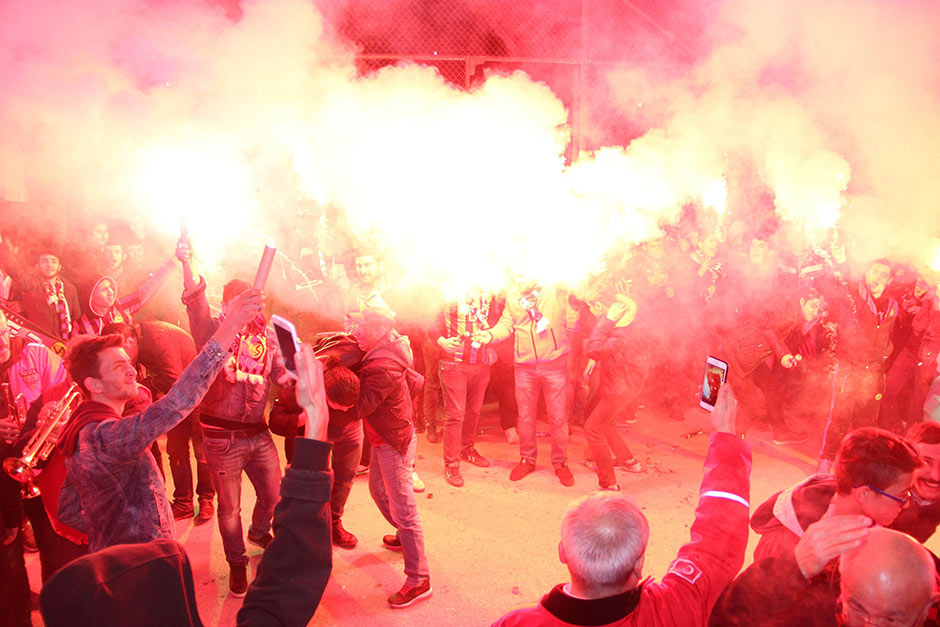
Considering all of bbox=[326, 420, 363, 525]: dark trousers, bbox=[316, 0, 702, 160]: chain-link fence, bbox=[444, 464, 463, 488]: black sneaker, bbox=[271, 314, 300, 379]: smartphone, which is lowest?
bbox=[444, 464, 463, 488]: black sneaker

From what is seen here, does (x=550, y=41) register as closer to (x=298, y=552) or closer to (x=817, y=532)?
(x=817, y=532)

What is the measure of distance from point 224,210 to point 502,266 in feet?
10.0

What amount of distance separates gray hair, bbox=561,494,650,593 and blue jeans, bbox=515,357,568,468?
3.88 m

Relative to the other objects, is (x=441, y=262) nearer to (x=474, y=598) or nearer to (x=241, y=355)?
(x=241, y=355)

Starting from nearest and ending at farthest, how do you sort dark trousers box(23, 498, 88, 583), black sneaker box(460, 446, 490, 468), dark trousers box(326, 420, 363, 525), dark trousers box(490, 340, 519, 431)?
dark trousers box(23, 498, 88, 583) < dark trousers box(326, 420, 363, 525) < black sneaker box(460, 446, 490, 468) < dark trousers box(490, 340, 519, 431)

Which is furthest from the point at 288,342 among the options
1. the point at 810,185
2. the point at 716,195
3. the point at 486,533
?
the point at 716,195

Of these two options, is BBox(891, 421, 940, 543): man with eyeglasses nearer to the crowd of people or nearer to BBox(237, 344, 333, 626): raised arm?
the crowd of people

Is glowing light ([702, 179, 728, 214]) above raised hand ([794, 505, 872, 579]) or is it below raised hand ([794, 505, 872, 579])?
above

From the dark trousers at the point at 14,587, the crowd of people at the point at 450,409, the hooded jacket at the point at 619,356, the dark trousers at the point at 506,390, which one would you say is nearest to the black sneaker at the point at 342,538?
the crowd of people at the point at 450,409

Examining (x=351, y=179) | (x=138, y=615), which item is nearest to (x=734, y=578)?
(x=138, y=615)

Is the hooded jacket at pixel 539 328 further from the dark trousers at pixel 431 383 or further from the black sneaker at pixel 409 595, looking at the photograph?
the black sneaker at pixel 409 595

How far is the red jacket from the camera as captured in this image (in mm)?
1752

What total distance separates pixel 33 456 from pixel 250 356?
1.18 m

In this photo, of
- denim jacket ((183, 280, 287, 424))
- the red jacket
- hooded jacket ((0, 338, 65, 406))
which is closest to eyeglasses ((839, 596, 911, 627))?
the red jacket
